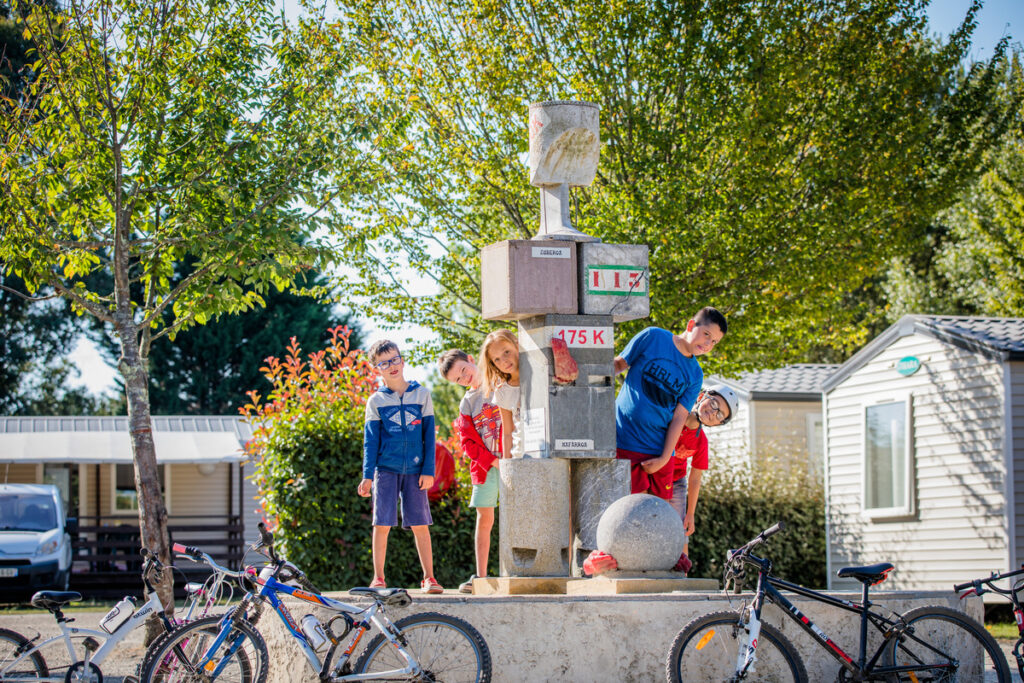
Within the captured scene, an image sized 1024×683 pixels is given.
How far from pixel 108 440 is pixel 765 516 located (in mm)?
14380

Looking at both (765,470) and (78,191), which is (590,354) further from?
(765,470)

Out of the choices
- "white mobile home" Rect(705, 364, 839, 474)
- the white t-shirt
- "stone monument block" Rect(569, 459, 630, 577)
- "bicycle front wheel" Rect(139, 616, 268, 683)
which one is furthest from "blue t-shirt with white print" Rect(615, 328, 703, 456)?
"white mobile home" Rect(705, 364, 839, 474)

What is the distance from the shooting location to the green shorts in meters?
8.50

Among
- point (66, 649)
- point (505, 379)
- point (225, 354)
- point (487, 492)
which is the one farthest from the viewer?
point (225, 354)

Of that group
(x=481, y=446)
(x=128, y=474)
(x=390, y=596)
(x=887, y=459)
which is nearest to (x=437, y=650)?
(x=390, y=596)

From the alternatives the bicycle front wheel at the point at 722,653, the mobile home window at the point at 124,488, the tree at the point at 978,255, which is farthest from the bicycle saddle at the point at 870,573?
the mobile home window at the point at 124,488

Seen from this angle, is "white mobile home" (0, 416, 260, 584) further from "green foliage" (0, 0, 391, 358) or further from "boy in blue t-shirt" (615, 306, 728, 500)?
"boy in blue t-shirt" (615, 306, 728, 500)

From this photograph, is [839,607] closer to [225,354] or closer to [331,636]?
[331,636]

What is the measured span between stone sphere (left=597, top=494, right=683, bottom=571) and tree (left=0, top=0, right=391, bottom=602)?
190 inches

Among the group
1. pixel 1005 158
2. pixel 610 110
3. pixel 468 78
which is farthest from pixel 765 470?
pixel 1005 158

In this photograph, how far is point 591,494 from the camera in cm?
765

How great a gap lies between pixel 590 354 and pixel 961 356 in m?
9.27

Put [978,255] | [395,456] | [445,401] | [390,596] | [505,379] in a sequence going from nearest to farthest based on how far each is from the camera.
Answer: [390,596] → [395,456] → [505,379] → [978,255] → [445,401]

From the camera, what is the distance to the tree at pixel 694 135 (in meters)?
15.0
